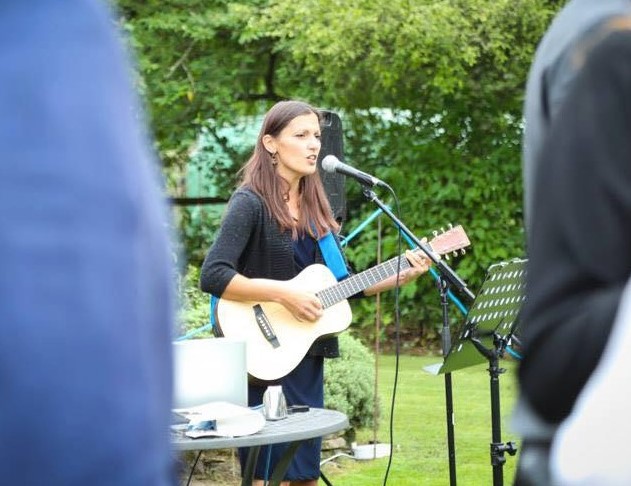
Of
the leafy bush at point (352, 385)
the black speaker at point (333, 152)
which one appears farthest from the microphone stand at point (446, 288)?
the leafy bush at point (352, 385)

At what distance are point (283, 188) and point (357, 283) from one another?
0.62 metres

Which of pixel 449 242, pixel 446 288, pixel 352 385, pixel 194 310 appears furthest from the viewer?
Answer: pixel 352 385

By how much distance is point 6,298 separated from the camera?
84 centimetres

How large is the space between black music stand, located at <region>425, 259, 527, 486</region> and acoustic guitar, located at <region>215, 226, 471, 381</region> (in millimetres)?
537

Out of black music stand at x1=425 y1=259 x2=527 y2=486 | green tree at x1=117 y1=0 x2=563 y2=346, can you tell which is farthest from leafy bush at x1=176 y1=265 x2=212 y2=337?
green tree at x1=117 y1=0 x2=563 y2=346

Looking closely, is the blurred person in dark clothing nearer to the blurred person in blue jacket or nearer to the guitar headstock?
the blurred person in blue jacket

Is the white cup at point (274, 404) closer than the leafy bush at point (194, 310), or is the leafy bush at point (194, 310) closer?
the white cup at point (274, 404)

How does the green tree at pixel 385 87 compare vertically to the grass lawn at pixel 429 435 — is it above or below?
above

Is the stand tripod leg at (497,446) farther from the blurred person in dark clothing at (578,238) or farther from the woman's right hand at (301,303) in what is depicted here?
the blurred person in dark clothing at (578,238)

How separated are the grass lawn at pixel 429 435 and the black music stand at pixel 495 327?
1196 mm

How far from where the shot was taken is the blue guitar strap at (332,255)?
5.48m

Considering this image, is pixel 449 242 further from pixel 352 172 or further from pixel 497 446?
pixel 497 446

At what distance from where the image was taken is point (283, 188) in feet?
17.7

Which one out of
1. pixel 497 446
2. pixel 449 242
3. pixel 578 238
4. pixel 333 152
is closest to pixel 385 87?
pixel 333 152
